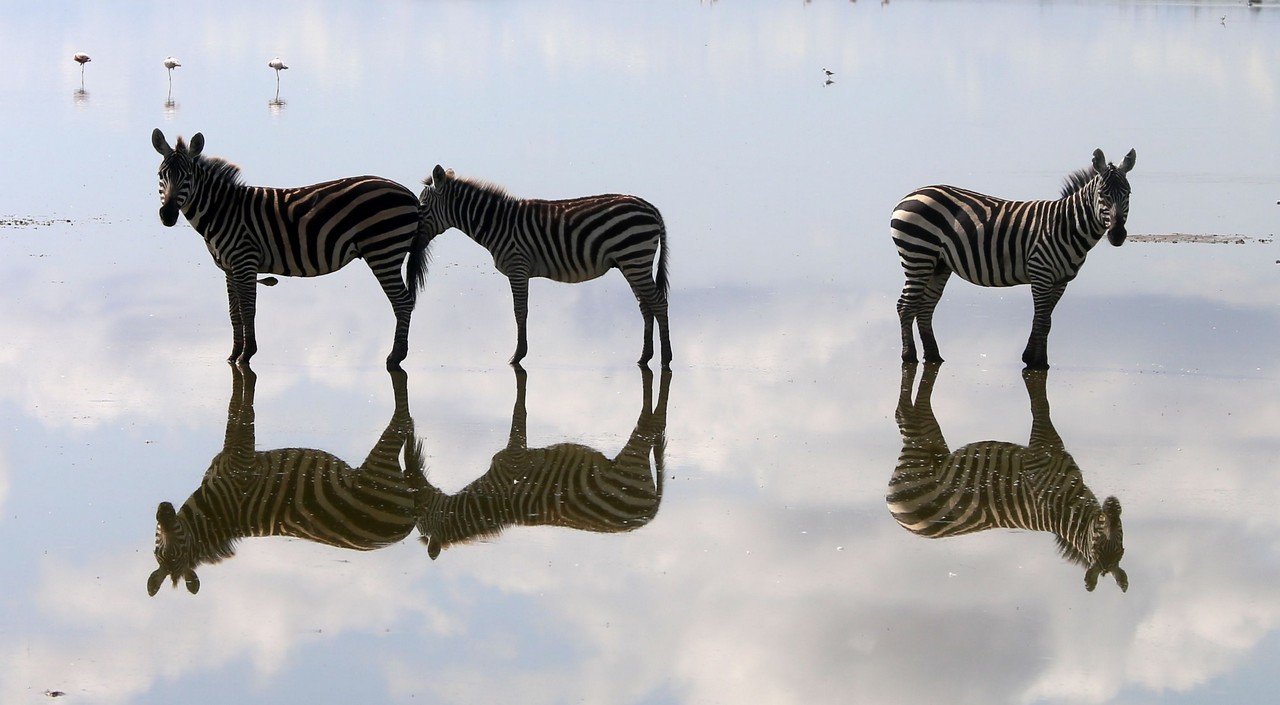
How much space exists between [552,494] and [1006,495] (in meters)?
2.68

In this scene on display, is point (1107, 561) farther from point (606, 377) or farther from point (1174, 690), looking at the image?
point (606, 377)

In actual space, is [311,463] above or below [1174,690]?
above

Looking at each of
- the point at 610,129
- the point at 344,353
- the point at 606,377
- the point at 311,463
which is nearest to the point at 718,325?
the point at 606,377

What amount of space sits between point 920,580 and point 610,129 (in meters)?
19.0

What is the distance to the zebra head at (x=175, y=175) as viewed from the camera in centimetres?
1193

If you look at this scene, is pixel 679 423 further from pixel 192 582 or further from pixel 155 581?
pixel 155 581

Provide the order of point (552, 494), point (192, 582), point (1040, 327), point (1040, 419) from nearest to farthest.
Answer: point (192, 582), point (552, 494), point (1040, 419), point (1040, 327)

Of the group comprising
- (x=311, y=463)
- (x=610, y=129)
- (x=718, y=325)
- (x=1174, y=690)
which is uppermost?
(x=610, y=129)

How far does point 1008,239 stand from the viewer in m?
12.6

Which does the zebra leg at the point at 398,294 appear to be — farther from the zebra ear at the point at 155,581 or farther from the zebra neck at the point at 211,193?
the zebra ear at the point at 155,581

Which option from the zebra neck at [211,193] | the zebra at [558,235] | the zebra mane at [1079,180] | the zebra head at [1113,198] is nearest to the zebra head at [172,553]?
the zebra neck at [211,193]

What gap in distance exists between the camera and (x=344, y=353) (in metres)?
12.6

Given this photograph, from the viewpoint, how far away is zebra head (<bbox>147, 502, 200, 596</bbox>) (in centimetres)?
789

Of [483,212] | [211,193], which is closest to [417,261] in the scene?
[483,212]
